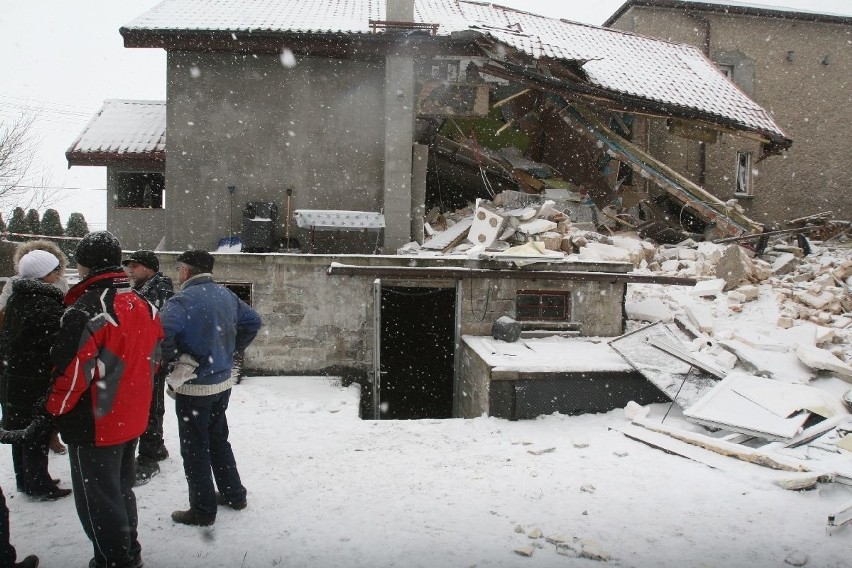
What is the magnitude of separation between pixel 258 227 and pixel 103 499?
8.18 meters

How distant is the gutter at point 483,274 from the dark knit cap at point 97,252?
5.60 metres

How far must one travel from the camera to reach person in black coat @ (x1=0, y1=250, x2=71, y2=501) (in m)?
3.59

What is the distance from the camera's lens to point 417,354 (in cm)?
1205

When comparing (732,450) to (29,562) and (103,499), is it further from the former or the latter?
(29,562)

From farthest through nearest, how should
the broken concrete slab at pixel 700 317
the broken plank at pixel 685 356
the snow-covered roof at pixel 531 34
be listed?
the snow-covered roof at pixel 531 34 < the broken concrete slab at pixel 700 317 < the broken plank at pixel 685 356

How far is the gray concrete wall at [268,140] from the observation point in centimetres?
1116

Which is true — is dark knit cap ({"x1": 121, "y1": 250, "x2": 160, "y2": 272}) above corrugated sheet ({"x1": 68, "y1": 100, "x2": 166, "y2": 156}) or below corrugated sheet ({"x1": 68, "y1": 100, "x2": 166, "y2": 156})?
below

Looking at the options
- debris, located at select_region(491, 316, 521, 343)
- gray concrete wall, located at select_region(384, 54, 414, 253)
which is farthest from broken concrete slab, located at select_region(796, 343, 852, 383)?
gray concrete wall, located at select_region(384, 54, 414, 253)

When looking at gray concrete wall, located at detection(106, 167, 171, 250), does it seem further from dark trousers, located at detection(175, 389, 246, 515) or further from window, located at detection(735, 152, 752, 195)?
window, located at detection(735, 152, 752, 195)

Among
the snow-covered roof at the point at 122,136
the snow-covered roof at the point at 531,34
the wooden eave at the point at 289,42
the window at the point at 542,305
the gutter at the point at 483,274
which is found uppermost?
the snow-covered roof at the point at 531,34

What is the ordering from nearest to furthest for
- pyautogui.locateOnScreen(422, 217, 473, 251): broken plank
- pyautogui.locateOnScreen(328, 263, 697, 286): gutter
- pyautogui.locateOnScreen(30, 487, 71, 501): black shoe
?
pyautogui.locateOnScreen(30, 487, 71, 501): black shoe → pyautogui.locateOnScreen(328, 263, 697, 286): gutter → pyautogui.locateOnScreen(422, 217, 473, 251): broken plank

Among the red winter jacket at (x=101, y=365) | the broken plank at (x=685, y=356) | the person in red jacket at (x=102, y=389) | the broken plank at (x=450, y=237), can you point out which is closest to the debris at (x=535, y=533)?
the person in red jacket at (x=102, y=389)

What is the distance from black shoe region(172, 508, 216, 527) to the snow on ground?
0.15 ft

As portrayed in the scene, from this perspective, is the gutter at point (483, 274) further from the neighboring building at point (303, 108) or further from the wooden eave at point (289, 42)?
the wooden eave at point (289, 42)
